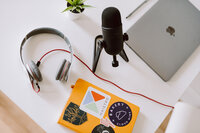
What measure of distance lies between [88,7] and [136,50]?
Answer: 1.14 ft

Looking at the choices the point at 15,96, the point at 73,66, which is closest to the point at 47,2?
the point at 73,66

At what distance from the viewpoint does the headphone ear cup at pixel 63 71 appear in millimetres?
1021

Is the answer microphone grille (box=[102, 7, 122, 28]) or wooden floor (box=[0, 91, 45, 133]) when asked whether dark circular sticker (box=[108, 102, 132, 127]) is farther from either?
wooden floor (box=[0, 91, 45, 133])

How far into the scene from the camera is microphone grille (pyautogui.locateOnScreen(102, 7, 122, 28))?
2.63ft

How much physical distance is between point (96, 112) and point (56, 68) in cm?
28

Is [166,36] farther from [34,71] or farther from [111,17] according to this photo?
[34,71]

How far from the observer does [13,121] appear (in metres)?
1.66

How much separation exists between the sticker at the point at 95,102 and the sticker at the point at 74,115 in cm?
2

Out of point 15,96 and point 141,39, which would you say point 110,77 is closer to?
→ point 141,39

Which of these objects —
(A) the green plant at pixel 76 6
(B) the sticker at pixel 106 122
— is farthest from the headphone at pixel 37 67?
(B) the sticker at pixel 106 122

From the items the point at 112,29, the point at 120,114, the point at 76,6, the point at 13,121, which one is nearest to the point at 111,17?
the point at 112,29

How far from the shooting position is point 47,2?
1.17m

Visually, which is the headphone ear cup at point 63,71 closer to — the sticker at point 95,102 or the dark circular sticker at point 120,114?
the sticker at point 95,102

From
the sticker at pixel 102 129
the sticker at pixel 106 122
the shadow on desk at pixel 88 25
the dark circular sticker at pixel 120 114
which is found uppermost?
the shadow on desk at pixel 88 25
